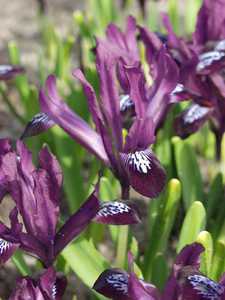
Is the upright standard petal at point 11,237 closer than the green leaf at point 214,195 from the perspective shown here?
Yes

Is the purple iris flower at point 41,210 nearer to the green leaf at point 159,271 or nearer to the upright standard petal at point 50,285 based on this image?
the upright standard petal at point 50,285

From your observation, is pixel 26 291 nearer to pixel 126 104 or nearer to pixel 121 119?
pixel 121 119

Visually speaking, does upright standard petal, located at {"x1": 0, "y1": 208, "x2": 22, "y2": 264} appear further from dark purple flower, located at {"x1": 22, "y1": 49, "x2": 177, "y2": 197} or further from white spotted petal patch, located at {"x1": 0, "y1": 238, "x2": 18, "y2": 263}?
dark purple flower, located at {"x1": 22, "y1": 49, "x2": 177, "y2": 197}

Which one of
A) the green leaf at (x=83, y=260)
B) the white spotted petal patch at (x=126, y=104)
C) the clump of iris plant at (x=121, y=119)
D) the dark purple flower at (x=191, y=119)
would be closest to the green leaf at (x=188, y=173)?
the dark purple flower at (x=191, y=119)

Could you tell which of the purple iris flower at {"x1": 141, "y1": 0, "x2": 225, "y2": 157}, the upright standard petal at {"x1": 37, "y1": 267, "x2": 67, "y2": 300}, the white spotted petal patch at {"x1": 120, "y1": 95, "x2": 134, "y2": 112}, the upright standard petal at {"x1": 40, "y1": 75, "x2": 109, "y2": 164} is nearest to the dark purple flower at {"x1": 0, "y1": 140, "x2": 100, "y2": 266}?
the upright standard petal at {"x1": 37, "y1": 267, "x2": 67, "y2": 300}

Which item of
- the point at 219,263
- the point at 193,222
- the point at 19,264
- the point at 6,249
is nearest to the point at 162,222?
the point at 193,222

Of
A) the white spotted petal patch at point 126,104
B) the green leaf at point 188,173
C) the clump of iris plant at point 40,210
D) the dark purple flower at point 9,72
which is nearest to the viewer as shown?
the clump of iris plant at point 40,210
